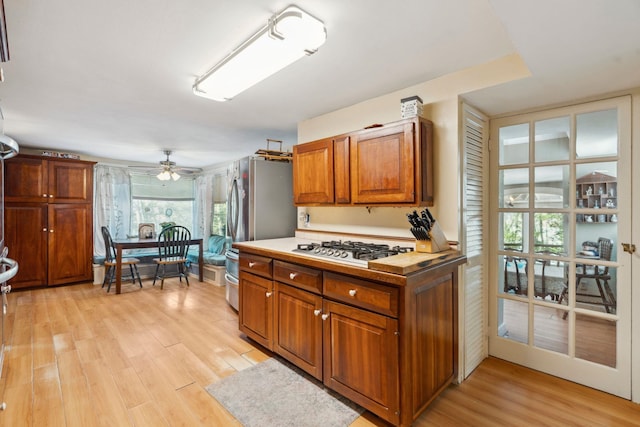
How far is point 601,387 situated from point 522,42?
2.30 metres

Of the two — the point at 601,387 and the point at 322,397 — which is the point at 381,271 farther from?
the point at 601,387

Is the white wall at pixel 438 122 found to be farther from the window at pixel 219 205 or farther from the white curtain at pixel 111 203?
the white curtain at pixel 111 203

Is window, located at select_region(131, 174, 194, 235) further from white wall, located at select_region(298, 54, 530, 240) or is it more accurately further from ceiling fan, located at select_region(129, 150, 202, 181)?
white wall, located at select_region(298, 54, 530, 240)

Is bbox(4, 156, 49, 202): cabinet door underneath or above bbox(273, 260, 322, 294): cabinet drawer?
above

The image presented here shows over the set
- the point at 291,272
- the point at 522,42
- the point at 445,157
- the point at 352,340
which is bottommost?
the point at 352,340

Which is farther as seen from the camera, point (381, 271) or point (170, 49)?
point (170, 49)

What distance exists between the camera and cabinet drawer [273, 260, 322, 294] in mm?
2049

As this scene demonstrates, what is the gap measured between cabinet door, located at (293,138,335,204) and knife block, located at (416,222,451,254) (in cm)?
91

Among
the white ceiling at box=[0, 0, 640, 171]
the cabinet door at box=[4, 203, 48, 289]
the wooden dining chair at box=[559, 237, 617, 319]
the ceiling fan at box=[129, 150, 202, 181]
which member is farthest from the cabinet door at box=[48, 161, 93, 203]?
the wooden dining chair at box=[559, 237, 617, 319]

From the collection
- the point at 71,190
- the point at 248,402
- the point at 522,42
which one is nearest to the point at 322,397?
the point at 248,402

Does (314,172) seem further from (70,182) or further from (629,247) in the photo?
(70,182)

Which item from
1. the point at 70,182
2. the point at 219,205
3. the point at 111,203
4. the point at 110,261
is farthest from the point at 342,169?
the point at 111,203

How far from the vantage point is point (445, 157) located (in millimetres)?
2217

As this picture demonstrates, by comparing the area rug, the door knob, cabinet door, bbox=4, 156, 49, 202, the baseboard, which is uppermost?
cabinet door, bbox=4, 156, 49, 202
